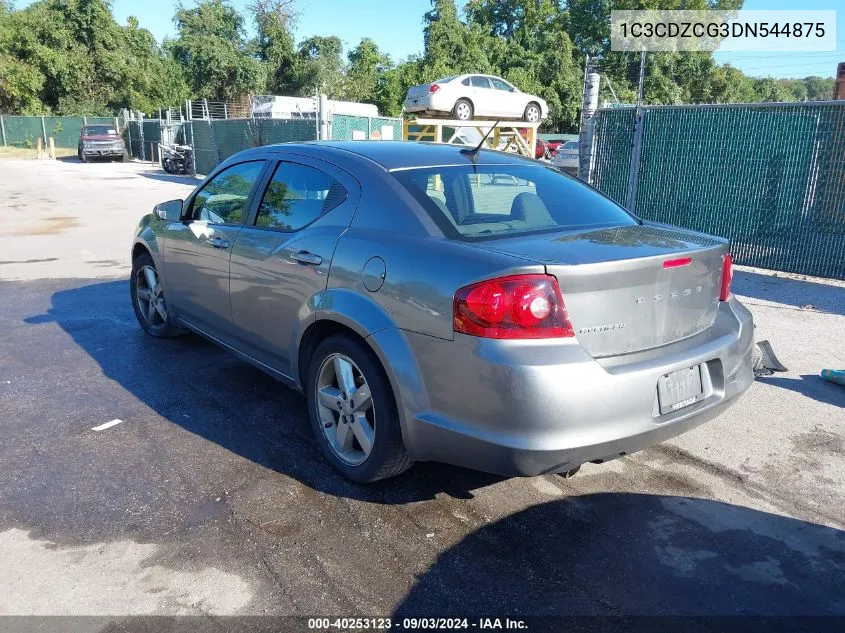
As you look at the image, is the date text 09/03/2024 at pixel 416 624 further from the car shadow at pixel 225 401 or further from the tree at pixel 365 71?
the tree at pixel 365 71

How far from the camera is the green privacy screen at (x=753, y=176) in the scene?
8.30 m

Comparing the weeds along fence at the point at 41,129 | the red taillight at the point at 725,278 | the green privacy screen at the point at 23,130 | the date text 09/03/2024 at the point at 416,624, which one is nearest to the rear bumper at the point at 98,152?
the weeds along fence at the point at 41,129

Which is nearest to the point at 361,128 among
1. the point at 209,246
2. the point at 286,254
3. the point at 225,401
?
the point at 209,246

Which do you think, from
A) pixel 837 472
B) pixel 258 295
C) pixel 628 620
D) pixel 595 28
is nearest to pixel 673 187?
pixel 837 472

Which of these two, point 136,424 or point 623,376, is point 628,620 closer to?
point 623,376

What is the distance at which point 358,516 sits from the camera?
3.19 metres

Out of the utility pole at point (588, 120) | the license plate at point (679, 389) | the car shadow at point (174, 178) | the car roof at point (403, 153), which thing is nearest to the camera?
the license plate at point (679, 389)

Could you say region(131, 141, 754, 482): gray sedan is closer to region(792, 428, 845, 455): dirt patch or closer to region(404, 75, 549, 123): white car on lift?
region(792, 428, 845, 455): dirt patch

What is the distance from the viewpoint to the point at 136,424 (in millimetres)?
4188

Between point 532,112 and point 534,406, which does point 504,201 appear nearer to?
point 534,406

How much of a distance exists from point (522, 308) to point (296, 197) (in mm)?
1825

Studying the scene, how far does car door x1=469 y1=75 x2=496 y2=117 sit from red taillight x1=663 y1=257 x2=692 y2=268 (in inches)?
637

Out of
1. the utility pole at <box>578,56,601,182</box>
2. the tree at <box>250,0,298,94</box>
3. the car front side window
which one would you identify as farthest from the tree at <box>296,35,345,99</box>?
the utility pole at <box>578,56,601,182</box>

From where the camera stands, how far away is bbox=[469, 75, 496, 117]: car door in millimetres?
18312
